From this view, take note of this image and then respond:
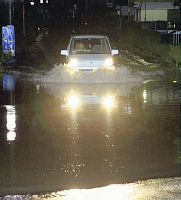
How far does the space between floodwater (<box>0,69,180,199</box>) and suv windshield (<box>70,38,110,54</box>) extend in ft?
12.5

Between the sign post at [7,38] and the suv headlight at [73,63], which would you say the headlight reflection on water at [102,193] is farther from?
the sign post at [7,38]

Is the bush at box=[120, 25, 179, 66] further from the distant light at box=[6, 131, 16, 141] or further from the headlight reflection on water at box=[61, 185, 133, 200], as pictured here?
the headlight reflection on water at box=[61, 185, 133, 200]

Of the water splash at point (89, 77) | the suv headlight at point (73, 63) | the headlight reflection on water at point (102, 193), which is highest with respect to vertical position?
the suv headlight at point (73, 63)

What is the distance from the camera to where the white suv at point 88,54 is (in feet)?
68.4

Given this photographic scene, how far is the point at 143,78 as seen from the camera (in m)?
22.9

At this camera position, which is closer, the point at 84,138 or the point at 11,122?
the point at 84,138

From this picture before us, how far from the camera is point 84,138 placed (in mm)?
10562

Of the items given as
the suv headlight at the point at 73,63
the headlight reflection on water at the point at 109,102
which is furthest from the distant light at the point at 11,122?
the suv headlight at the point at 73,63

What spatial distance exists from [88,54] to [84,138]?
35.6ft

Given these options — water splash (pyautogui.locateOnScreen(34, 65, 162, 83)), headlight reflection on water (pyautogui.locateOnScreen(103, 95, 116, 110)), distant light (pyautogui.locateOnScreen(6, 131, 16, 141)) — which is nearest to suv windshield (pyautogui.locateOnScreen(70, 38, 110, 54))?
water splash (pyautogui.locateOnScreen(34, 65, 162, 83))

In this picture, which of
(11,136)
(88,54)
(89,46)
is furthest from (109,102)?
(89,46)

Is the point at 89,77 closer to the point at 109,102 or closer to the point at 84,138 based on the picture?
the point at 109,102

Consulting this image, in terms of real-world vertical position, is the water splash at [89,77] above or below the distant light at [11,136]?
above

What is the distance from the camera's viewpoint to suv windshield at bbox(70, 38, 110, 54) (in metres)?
21.6
